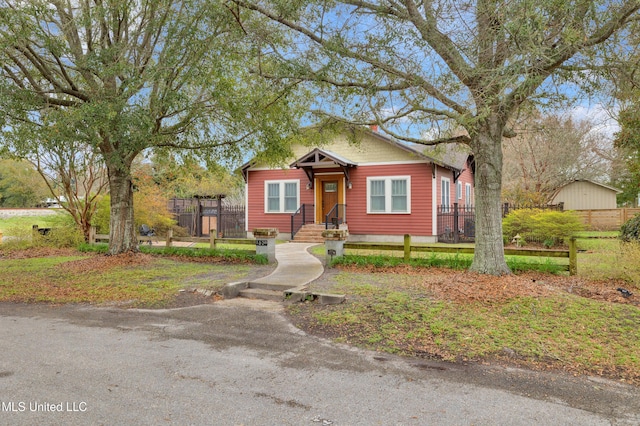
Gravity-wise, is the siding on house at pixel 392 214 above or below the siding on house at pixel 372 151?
below

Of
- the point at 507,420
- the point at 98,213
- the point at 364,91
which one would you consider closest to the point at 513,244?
the point at 364,91

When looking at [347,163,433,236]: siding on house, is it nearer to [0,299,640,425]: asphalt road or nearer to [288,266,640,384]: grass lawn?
[288,266,640,384]: grass lawn

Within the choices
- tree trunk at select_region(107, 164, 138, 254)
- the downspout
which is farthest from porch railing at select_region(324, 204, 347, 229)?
tree trunk at select_region(107, 164, 138, 254)

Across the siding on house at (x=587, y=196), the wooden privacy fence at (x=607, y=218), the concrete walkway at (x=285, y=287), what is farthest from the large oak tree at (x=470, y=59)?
the siding on house at (x=587, y=196)

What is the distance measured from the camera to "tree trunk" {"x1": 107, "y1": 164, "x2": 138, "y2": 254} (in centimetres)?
1259

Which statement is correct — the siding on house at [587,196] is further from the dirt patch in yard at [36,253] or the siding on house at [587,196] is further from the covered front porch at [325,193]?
the dirt patch in yard at [36,253]

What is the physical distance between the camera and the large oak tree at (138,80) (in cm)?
891

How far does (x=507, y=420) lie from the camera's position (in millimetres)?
3098

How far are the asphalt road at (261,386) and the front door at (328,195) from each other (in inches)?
576

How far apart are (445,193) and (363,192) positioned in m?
4.07

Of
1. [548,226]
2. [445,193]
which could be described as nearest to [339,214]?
[445,193]

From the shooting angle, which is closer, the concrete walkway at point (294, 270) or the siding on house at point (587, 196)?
the concrete walkway at point (294, 270)

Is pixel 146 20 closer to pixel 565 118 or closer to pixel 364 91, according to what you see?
pixel 364 91

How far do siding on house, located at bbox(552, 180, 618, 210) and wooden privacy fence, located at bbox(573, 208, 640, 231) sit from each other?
18.5ft
